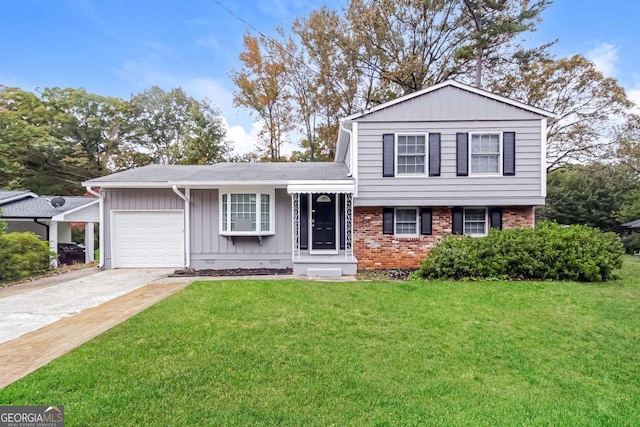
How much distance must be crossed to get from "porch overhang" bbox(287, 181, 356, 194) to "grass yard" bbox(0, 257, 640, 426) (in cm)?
419

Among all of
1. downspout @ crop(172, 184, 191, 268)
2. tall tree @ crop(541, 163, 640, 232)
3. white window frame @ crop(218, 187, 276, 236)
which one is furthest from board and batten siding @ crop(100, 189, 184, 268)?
tall tree @ crop(541, 163, 640, 232)

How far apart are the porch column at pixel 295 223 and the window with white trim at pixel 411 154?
3.38m

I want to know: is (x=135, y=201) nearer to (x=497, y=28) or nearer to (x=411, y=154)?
(x=411, y=154)

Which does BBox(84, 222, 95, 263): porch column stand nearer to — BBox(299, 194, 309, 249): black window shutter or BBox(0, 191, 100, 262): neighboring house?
BBox(0, 191, 100, 262): neighboring house

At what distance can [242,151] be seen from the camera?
77.3 feet

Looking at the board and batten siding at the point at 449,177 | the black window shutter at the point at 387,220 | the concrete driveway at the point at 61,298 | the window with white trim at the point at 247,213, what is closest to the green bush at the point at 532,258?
the board and batten siding at the point at 449,177

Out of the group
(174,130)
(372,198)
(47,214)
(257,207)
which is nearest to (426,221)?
(372,198)

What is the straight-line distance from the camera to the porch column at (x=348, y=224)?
33.0 ft

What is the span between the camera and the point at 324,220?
412 inches

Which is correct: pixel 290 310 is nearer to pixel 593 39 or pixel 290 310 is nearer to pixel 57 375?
pixel 57 375

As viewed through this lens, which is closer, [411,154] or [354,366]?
[354,366]

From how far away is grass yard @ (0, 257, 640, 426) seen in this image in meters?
2.71

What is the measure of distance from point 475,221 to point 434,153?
2724 millimetres

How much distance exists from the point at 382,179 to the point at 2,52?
64.0 ft
